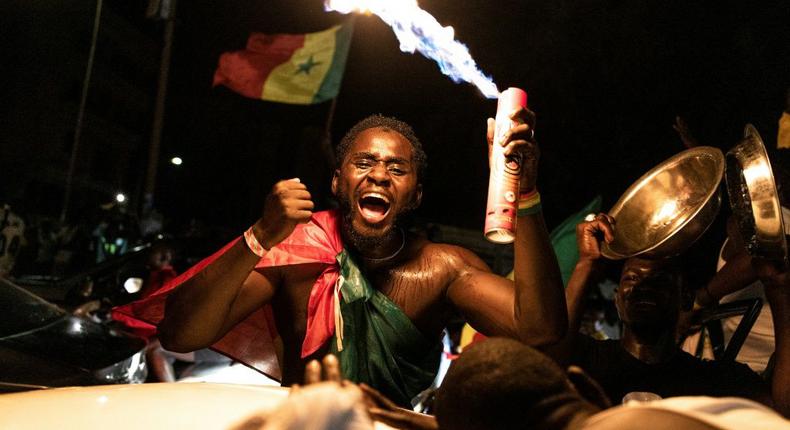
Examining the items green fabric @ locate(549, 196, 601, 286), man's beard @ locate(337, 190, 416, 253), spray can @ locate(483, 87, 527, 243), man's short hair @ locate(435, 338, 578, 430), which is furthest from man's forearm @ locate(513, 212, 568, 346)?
green fabric @ locate(549, 196, 601, 286)

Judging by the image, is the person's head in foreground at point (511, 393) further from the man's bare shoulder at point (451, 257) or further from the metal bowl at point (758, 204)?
the metal bowl at point (758, 204)

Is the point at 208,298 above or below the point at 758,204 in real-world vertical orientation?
below

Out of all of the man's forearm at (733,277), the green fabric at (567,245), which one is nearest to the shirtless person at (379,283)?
the man's forearm at (733,277)

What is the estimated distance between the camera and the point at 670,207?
11.6ft

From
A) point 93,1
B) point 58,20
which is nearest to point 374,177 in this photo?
point 58,20

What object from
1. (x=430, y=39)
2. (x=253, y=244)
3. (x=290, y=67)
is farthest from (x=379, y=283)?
(x=290, y=67)

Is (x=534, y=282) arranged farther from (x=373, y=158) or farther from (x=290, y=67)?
(x=290, y=67)

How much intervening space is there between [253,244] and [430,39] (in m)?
1.42

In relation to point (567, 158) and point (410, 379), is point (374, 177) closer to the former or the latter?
point (410, 379)

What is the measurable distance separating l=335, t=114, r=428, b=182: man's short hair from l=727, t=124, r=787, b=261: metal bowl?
149 cm

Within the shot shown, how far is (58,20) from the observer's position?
128 feet

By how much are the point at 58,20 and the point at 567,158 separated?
3653 centimetres

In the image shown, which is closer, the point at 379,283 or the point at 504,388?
the point at 504,388

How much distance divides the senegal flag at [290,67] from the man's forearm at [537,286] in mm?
9615
